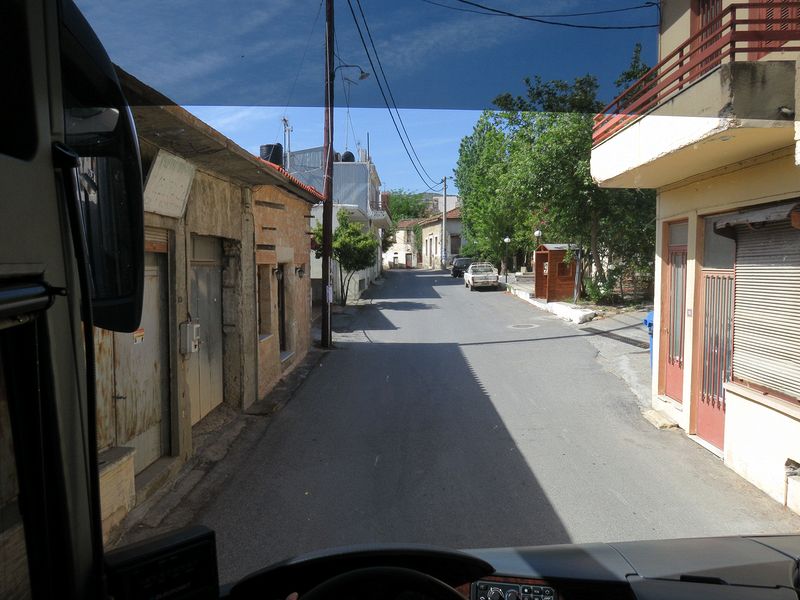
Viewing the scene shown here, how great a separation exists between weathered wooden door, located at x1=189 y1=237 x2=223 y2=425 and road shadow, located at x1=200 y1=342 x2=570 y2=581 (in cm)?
92

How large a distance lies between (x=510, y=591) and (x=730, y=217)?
5737 mm

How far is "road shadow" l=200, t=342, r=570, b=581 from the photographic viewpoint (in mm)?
5141

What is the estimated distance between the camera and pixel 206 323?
828 centimetres

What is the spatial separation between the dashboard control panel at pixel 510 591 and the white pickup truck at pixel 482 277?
30873 millimetres

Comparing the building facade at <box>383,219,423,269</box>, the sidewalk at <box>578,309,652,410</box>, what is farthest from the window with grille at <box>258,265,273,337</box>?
the building facade at <box>383,219,423,269</box>

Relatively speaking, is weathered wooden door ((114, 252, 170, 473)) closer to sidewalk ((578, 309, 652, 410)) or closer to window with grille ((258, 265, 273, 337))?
window with grille ((258, 265, 273, 337))

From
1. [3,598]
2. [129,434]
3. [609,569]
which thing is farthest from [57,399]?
[129,434]

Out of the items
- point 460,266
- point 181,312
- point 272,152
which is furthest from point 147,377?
point 460,266

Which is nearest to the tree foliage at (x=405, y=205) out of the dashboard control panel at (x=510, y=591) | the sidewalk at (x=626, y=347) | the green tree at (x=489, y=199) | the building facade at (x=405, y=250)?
the building facade at (x=405, y=250)

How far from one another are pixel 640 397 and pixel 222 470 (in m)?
6.58

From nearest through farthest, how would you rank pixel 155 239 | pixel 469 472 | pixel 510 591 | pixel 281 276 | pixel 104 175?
pixel 104 175, pixel 510 591, pixel 155 239, pixel 469 472, pixel 281 276

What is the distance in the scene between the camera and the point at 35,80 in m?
1.30

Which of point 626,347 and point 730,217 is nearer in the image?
point 730,217

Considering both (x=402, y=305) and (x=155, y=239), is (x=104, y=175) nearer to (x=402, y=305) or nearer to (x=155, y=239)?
(x=155, y=239)
